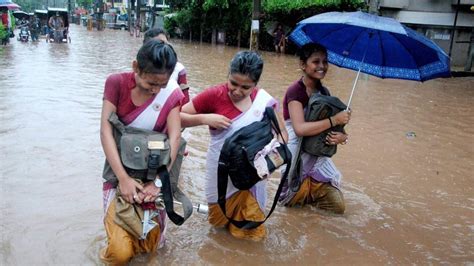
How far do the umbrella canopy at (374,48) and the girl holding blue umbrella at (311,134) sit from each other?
1.12 feet

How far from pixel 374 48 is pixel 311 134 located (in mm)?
1008

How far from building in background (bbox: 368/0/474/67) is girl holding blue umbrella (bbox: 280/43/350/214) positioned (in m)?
14.4

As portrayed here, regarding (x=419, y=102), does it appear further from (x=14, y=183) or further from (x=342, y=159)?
(x=14, y=183)

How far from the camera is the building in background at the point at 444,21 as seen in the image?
16.8m

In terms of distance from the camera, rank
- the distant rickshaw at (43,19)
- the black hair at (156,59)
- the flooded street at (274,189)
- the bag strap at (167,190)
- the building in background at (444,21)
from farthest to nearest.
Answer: the distant rickshaw at (43,19)
the building in background at (444,21)
the flooded street at (274,189)
the bag strap at (167,190)
the black hair at (156,59)

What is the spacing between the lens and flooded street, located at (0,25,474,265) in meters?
3.39

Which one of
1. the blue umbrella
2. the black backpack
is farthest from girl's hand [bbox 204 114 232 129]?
the blue umbrella

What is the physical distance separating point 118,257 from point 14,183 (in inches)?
91.0

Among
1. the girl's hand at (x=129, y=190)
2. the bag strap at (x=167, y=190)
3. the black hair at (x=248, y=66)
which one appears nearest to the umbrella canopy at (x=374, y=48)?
the black hair at (x=248, y=66)

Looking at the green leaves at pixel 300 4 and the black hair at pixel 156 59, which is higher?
the green leaves at pixel 300 4

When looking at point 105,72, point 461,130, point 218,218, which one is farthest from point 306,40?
point 105,72

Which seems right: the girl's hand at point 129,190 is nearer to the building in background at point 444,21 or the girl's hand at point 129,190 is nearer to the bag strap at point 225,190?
the bag strap at point 225,190

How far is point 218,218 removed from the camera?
361cm

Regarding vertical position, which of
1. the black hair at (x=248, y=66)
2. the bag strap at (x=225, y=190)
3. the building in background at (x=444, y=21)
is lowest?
the bag strap at (x=225, y=190)
